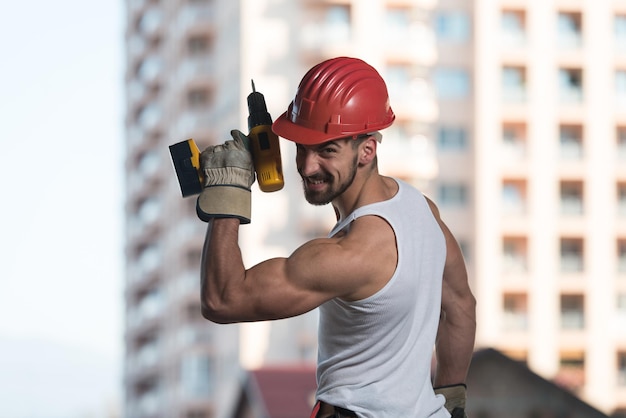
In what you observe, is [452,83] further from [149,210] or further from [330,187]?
[330,187]

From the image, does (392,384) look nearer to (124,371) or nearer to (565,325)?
(565,325)

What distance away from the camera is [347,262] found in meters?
4.91

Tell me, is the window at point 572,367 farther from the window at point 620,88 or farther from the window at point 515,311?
the window at point 620,88

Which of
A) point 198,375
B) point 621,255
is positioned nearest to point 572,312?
point 621,255

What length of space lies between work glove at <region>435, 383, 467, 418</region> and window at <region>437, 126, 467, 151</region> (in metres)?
63.5

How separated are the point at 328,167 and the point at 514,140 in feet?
217

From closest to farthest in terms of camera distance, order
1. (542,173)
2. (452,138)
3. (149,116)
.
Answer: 1. (452,138)
2. (542,173)
3. (149,116)

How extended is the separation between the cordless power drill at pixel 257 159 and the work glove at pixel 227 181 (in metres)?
0.03

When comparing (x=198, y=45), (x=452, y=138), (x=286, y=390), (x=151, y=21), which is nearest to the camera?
(x=286, y=390)

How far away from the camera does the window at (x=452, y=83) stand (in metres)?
69.6

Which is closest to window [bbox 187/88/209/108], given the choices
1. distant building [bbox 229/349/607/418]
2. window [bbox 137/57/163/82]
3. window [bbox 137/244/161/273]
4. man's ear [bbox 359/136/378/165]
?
window [bbox 137/57/163/82]

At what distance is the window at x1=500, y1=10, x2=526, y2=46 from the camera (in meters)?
70.2

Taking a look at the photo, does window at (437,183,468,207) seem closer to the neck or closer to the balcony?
the balcony

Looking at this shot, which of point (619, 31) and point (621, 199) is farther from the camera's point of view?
point (619, 31)
